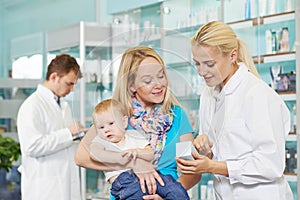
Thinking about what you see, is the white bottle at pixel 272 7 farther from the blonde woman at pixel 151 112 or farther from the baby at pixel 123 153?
the baby at pixel 123 153

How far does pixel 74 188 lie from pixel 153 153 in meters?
1.70

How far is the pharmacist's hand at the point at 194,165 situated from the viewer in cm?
186

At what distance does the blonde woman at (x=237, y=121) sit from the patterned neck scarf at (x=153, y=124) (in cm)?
16

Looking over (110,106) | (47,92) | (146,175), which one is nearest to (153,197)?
(146,175)

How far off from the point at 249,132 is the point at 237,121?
0.06 m

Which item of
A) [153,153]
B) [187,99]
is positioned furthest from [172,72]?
[153,153]

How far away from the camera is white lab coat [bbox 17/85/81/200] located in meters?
3.27

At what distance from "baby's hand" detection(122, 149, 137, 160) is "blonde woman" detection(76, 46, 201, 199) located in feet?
0.06

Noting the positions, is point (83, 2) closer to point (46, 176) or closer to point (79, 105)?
point (46, 176)

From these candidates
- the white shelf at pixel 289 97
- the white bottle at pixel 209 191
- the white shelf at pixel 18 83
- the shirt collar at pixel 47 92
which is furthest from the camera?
the white shelf at pixel 18 83

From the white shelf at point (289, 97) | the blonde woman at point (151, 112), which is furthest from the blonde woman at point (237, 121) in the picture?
the white shelf at point (289, 97)

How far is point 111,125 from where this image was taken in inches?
73.1

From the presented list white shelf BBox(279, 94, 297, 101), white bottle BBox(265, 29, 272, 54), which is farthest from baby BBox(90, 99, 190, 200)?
Result: white bottle BBox(265, 29, 272, 54)

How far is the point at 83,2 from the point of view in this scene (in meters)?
4.18
